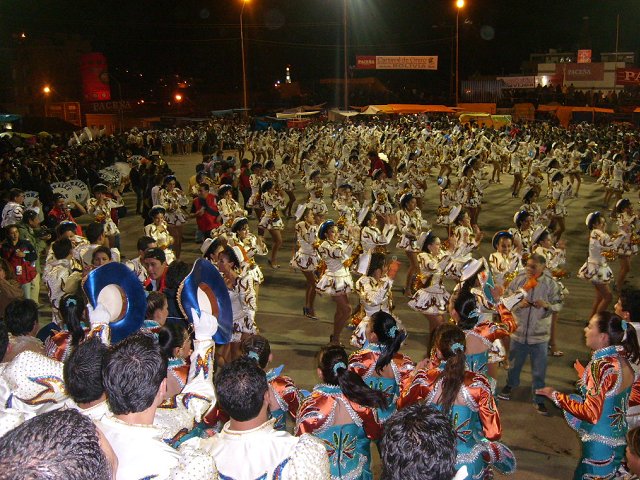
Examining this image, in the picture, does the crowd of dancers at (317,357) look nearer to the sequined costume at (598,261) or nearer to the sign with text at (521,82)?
the sequined costume at (598,261)

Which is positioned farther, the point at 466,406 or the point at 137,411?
the point at 466,406

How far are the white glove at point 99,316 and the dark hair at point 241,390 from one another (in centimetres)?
87

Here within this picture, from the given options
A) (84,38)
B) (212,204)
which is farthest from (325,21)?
(212,204)

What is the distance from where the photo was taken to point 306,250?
29.5 ft

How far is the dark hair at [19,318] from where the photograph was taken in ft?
14.5

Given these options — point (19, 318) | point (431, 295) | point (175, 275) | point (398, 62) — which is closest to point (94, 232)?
point (175, 275)

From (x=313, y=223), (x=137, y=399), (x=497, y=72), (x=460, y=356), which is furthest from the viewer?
(x=497, y=72)

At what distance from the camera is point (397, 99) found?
51344 millimetres

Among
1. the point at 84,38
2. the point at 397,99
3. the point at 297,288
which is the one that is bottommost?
the point at 297,288

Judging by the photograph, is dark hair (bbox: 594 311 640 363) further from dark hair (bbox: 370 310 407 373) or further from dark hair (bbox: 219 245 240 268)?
dark hair (bbox: 219 245 240 268)

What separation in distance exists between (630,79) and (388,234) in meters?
31.9

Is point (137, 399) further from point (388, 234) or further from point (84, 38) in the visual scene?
point (84, 38)

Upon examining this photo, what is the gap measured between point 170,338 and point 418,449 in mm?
2388

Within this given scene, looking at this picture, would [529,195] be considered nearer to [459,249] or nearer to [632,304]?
[459,249]
